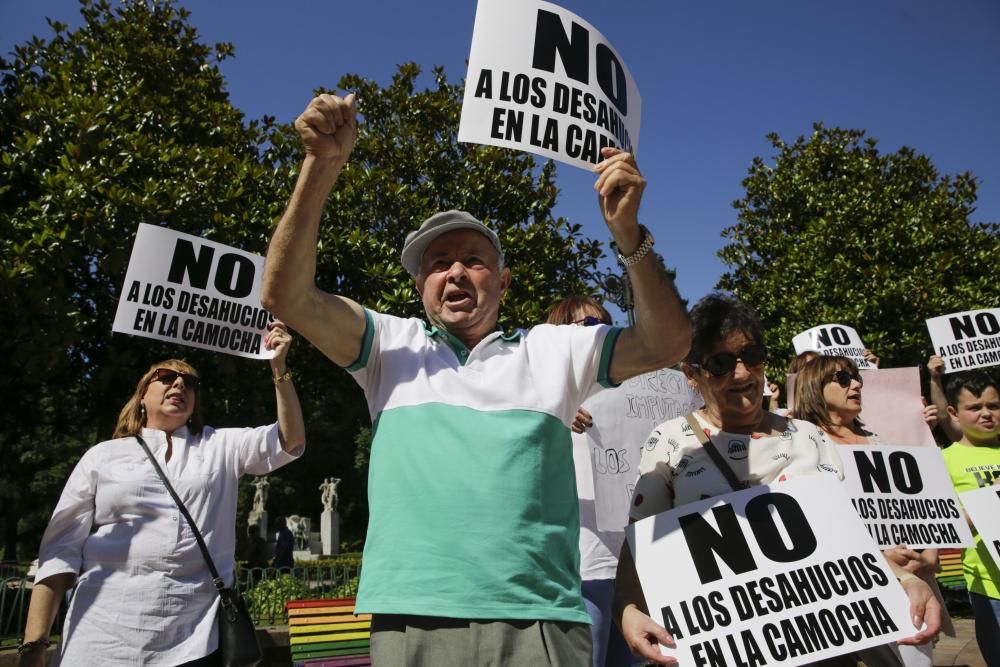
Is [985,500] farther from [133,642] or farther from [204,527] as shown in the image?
[133,642]

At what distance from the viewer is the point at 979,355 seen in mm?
7371

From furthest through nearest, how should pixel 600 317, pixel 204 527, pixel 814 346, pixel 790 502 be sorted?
1. pixel 814 346
2. pixel 600 317
3. pixel 204 527
4. pixel 790 502

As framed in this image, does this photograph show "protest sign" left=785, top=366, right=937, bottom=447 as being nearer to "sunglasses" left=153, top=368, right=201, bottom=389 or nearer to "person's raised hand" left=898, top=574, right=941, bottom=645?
"person's raised hand" left=898, top=574, right=941, bottom=645

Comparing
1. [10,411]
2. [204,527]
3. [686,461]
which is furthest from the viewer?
[10,411]

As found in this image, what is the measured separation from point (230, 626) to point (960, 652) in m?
6.89

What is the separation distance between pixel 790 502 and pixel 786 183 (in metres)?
18.1

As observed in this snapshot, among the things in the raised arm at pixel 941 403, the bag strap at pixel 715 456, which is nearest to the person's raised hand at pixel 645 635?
the bag strap at pixel 715 456

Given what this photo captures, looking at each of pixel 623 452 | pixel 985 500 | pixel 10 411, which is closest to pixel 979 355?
pixel 985 500

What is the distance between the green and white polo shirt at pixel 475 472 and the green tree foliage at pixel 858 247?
14740mm

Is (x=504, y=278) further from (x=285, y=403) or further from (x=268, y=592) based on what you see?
(x=268, y=592)

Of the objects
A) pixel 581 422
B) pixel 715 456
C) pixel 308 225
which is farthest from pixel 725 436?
pixel 308 225

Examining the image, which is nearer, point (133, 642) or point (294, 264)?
point (294, 264)

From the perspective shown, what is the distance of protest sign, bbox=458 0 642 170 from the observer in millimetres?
2615

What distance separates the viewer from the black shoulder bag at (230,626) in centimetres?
337
